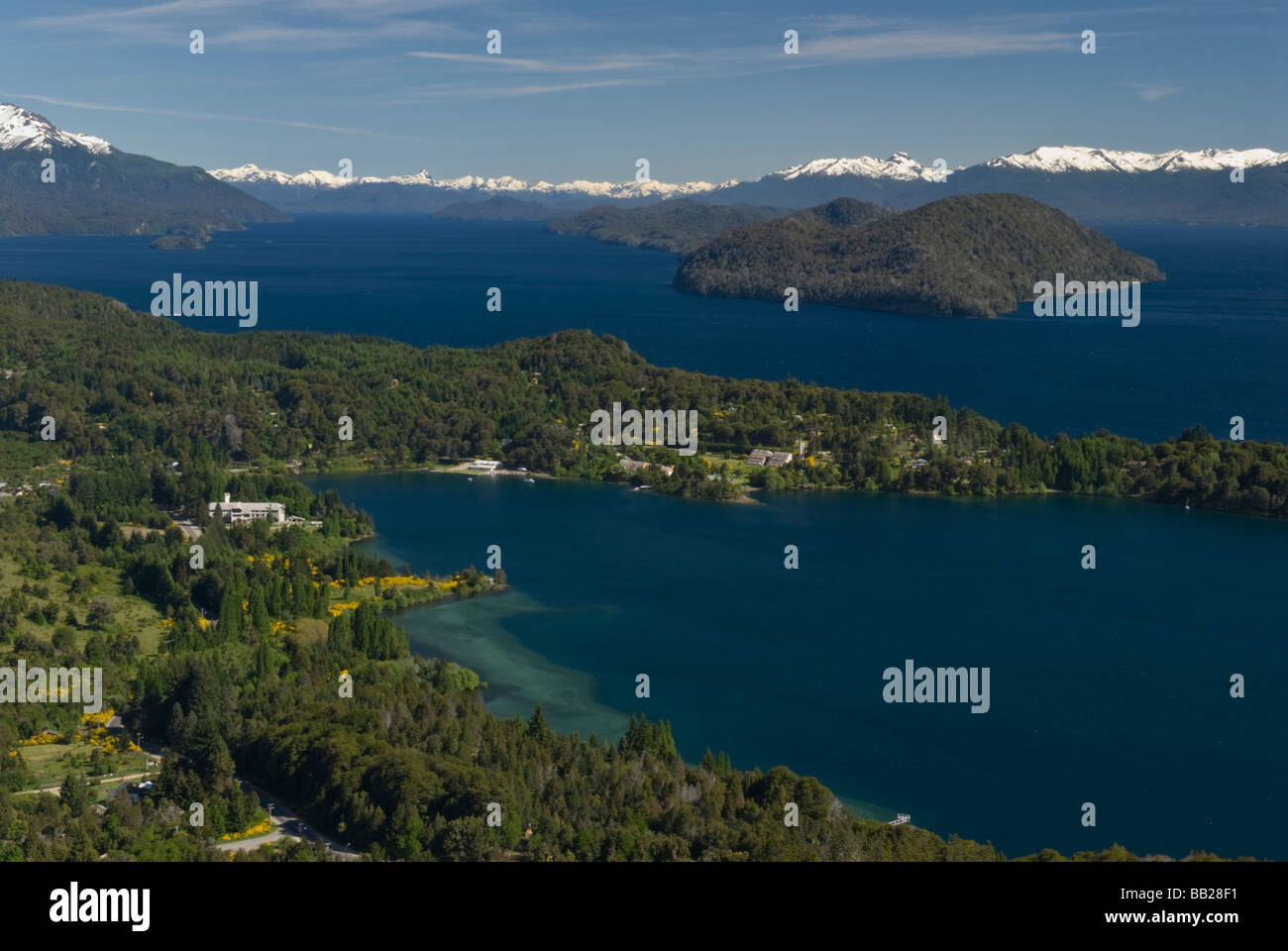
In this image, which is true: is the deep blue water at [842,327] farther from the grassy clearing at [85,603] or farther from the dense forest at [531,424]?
the grassy clearing at [85,603]

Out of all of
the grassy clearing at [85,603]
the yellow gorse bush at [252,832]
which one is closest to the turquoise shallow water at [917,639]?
the grassy clearing at [85,603]

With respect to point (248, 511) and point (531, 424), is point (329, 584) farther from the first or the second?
point (531, 424)

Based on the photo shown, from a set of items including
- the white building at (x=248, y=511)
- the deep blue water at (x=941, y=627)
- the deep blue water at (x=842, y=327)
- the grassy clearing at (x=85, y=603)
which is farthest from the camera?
the deep blue water at (x=842, y=327)

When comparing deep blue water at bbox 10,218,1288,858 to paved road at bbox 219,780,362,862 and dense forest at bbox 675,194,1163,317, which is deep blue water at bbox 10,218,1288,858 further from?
dense forest at bbox 675,194,1163,317

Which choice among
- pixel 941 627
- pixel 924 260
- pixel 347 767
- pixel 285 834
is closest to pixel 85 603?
pixel 347 767

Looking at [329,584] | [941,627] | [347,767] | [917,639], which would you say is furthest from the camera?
[329,584]

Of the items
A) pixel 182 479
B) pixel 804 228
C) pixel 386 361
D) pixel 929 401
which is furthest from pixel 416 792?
pixel 804 228
